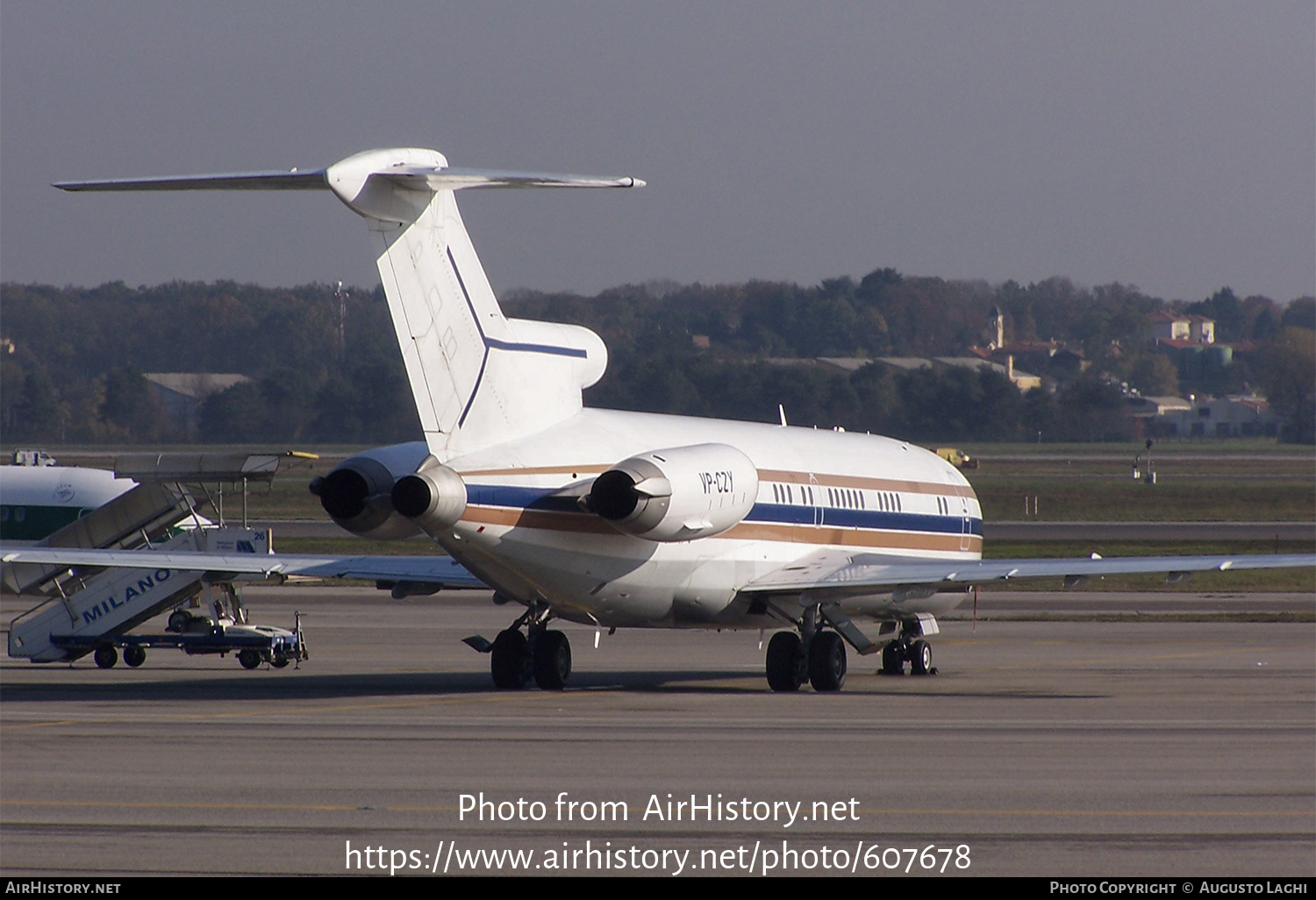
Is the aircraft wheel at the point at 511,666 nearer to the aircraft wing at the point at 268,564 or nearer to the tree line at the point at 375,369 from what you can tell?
the aircraft wing at the point at 268,564

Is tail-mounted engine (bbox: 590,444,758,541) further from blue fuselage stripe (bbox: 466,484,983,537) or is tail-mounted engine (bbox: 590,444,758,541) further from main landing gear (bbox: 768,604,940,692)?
main landing gear (bbox: 768,604,940,692)

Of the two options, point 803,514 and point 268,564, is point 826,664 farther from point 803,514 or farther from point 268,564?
point 268,564

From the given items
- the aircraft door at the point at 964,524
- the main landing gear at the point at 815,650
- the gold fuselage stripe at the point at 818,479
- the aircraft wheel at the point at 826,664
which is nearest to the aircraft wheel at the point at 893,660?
the main landing gear at the point at 815,650

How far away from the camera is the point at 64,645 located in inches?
1106

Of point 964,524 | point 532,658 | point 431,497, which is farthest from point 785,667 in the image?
point 964,524

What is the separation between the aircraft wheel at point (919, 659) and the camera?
27656 mm

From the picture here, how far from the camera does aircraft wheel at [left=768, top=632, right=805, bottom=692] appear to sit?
24.7 m

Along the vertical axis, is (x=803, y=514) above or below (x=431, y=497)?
below

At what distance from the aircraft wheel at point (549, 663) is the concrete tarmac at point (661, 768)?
0.49 metres

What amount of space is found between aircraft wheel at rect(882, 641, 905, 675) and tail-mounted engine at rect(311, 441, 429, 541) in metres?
9.80

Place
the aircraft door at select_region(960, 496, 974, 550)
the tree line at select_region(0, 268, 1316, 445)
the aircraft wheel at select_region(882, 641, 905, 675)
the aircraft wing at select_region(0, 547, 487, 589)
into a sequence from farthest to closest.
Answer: the tree line at select_region(0, 268, 1316, 445) < the aircraft door at select_region(960, 496, 974, 550) < the aircraft wheel at select_region(882, 641, 905, 675) < the aircraft wing at select_region(0, 547, 487, 589)

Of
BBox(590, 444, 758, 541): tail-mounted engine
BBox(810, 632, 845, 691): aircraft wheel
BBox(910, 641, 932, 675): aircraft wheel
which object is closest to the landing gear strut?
BBox(910, 641, 932, 675): aircraft wheel

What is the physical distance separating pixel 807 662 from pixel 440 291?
7905 millimetres

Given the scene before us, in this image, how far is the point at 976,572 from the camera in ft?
79.9
